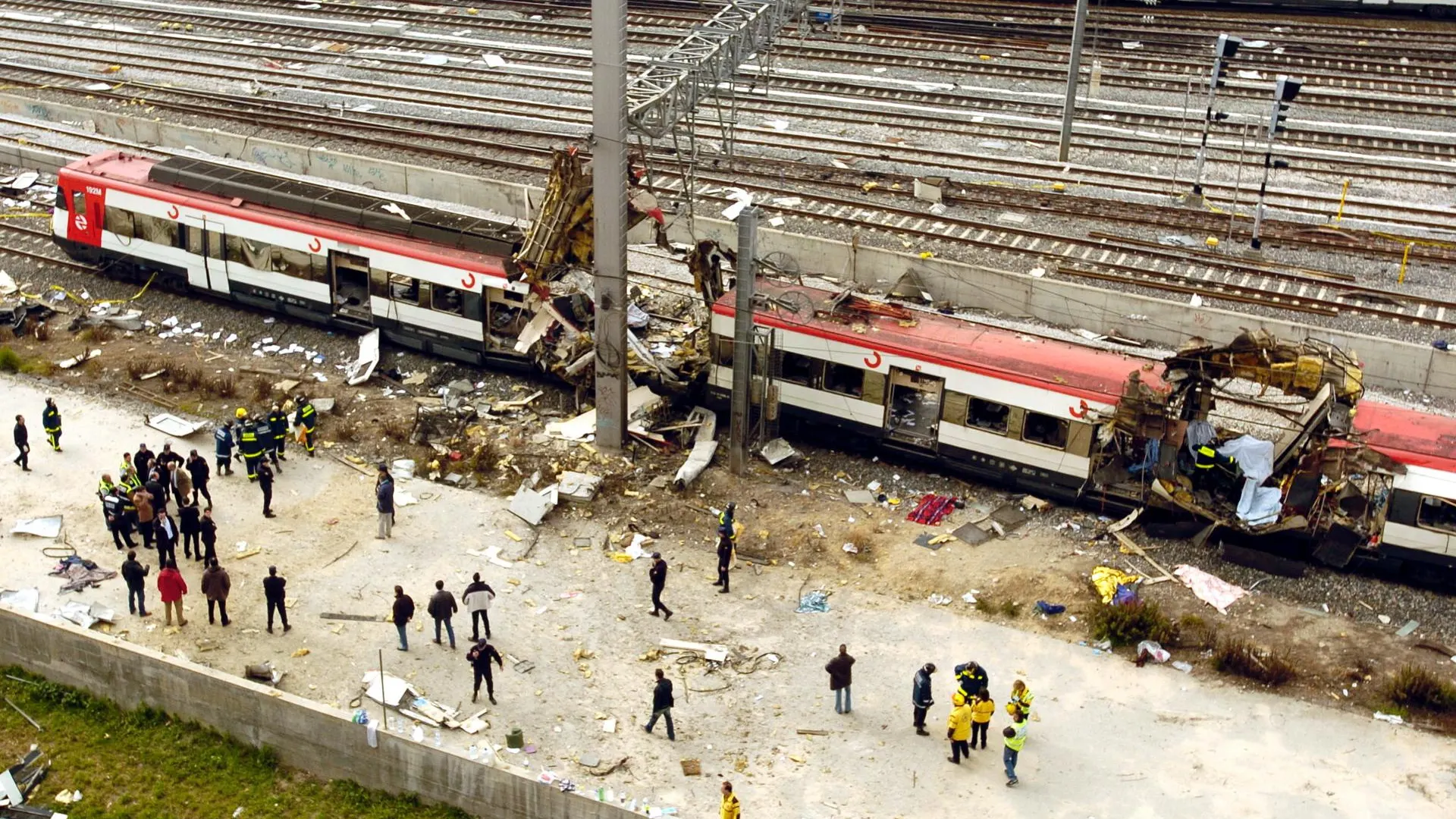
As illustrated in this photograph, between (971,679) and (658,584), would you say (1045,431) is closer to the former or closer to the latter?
(971,679)

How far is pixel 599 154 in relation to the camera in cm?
2325

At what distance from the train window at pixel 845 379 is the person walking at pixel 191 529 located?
9.93 metres

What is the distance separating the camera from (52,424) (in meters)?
23.9

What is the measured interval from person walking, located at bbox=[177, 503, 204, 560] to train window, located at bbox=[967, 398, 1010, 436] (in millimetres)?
11665

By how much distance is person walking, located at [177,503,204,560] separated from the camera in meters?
21.3

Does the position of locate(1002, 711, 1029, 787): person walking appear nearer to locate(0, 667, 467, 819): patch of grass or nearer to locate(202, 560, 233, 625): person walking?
locate(0, 667, 467, 819): patch of grass

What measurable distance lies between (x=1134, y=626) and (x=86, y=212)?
22.8m

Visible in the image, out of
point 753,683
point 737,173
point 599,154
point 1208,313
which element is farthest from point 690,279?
point 753,683

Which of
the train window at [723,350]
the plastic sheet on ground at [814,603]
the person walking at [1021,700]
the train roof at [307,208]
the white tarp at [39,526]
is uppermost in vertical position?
the train roof at [307,208]

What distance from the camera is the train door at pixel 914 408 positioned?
2331 centimetres

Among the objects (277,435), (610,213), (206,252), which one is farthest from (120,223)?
(610,213)

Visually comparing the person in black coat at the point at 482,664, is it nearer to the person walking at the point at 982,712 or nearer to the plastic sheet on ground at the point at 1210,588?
the person walking at the point at 982,712

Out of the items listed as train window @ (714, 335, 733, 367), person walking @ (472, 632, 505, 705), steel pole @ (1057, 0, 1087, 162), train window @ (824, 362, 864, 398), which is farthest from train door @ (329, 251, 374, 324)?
steel pole @ (1057, 0, 1087, 162)

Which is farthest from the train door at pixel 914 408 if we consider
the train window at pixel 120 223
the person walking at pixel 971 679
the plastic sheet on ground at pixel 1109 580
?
the train window at pixel 120 223
